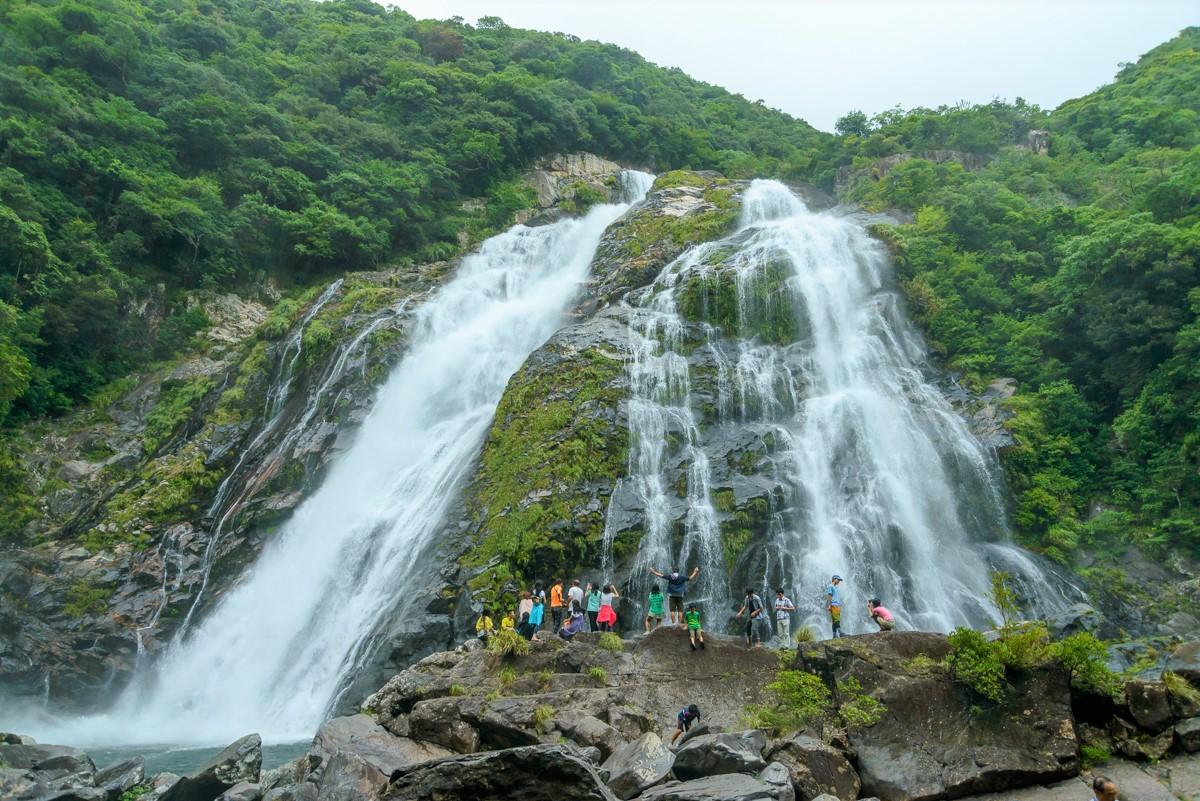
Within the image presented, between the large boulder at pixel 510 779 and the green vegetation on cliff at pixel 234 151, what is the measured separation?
1980 cm

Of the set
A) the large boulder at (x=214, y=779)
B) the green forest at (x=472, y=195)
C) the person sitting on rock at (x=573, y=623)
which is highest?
the green forest at (x=472, y=195)

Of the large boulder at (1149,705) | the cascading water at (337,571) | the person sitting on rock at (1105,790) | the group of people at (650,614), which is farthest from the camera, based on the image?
the cascading water at (337,571)

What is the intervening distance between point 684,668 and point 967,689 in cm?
381

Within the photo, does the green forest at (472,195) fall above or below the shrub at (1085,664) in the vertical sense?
above

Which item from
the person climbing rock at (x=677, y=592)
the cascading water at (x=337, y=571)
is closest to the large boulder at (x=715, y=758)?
the person climbing rock at (x=677, y=592)

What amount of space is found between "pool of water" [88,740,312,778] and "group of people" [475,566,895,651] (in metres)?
3.66

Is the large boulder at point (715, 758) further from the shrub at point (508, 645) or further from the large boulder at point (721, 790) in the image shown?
the shrub at point (508, 645)

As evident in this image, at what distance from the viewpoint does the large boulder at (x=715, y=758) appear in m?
6.89

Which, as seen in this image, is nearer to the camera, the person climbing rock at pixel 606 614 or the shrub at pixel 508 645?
the shrub at pixel 508 645

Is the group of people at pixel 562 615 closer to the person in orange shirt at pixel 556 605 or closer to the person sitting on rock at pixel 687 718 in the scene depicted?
the person in orange shirt at pixel 556 605

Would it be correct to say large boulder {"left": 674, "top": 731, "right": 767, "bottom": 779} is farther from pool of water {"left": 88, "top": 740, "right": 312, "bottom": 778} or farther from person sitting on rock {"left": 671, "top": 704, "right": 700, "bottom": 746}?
pool of water {"left": 88, "top": 740, "right": 312, "bottom": 778}

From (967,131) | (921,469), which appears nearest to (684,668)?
(921,469)

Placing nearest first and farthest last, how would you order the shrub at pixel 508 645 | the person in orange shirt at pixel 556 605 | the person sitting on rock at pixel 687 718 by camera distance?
the person sitting on rock at pixel 687 718
the shrub at pixel 508 645
the person in orange shirt at pixel 556 605

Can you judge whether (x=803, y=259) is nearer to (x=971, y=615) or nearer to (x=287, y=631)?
(x=971, y=615)
